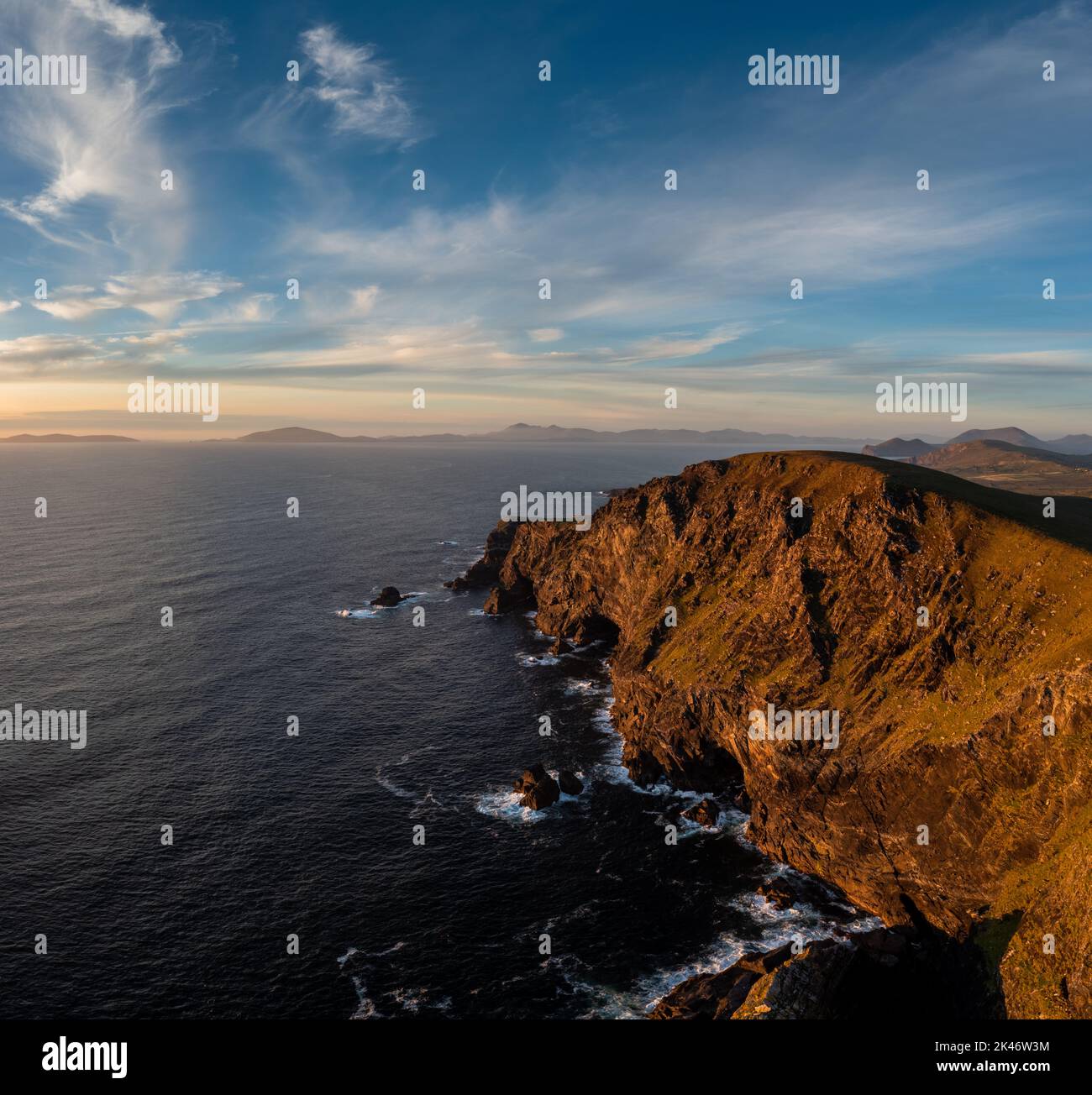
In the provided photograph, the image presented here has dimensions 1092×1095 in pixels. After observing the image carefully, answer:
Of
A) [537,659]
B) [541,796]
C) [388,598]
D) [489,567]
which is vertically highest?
[489,567]

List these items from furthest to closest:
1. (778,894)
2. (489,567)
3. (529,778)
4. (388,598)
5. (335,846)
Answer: (489,567)
(388,598)
(529,778)
(335,846)
(778,894)

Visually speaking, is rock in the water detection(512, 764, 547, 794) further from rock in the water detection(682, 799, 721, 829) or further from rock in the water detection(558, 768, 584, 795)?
rock in the water detection(682, 799, 721, 829)

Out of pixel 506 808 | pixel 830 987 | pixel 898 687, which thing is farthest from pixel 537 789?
pixel 898 687

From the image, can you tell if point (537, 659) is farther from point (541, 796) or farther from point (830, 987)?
point (830, 987)

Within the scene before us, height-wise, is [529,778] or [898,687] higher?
[898,687]

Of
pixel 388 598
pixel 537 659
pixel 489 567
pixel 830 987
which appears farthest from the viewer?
pixel 489 567

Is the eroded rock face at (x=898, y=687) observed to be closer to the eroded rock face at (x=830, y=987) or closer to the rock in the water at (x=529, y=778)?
the eroded rock face at (x=830, y=987)
